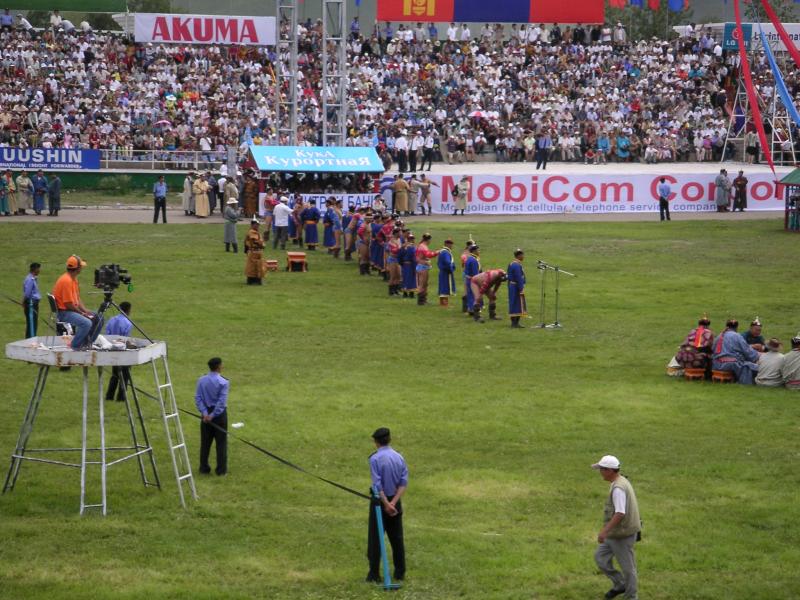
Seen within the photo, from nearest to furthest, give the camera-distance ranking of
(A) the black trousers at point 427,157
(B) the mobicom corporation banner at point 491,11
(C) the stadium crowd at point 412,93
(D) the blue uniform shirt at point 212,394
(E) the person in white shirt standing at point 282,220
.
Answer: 1. (D) the blue uniform shirt at point 212,394
2. (E) the person in white shirt standing at point 282,220
3. (A) the black trousers at point 427,157
4. (C) the stadium crowd at point 412,93
5. (B) the mobicom corporation banner at point 491,11

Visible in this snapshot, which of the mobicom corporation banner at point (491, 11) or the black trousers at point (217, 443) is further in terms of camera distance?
the mobicom corporation banner at point (491, 11)

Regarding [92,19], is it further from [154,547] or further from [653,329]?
[154,547]

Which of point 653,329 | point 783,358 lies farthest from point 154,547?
point 653,329

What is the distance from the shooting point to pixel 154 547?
14320 millimetres

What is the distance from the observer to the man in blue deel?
511 inches

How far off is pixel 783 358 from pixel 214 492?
10.2 metres

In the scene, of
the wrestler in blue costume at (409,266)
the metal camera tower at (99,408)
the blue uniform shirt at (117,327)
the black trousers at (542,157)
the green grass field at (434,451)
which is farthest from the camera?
the black trousers at (542,157)

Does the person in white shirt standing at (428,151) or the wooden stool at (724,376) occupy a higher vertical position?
the person in white shirt standing at (428,151)

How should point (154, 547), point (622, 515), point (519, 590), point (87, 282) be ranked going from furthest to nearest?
1. point (87, 282)
2. point (154, 547)
3. point (519, 590)
4. point (622, 515)

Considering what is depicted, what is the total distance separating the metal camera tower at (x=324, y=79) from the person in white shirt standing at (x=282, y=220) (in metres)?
6.74

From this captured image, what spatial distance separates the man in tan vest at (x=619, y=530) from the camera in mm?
12398

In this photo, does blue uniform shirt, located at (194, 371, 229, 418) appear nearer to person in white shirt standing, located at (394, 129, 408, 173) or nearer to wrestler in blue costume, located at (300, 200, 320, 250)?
wrestler in blue costume, located at (300, 200, 320, 250)

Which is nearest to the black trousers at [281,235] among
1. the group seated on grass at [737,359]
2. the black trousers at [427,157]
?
the black trousers at [427,157]

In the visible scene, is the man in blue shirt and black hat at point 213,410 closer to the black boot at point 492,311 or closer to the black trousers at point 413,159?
the black boot at point 492,311
